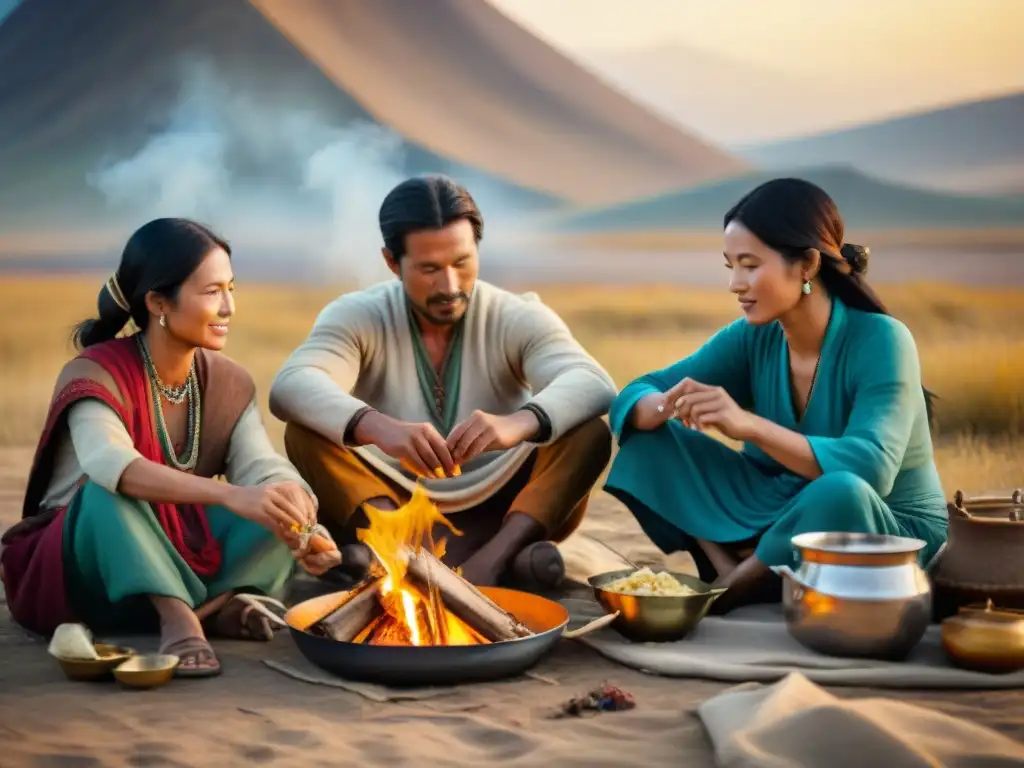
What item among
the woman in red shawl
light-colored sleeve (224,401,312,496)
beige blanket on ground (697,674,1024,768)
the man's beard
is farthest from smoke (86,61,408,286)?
Result: beige blanket on ground (697,674,1024,768)

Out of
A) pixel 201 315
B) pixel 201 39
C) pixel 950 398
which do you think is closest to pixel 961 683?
pixel 201 315

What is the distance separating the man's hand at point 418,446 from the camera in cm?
407

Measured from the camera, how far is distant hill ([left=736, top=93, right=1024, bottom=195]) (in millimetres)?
16453

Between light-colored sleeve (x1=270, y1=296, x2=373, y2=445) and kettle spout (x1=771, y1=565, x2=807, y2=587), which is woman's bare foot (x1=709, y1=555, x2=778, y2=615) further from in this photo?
light-colored sleeve (x1=270, y1=296, x2=373, y2=445)

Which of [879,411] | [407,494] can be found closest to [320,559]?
[407,494]

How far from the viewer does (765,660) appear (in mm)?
3590

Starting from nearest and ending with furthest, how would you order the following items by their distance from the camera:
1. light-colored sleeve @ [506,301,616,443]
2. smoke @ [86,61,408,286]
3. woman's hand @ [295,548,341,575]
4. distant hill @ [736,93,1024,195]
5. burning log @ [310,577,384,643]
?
burning log @ [310,577,384,643]
woman's hand @ [295,548,341,575]
light-colored sleeve @ [506,301,616,443]
distant hill @ [736,93,1024,195]
smoke @ [86,61,408,286]

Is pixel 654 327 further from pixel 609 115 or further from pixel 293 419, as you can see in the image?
pixel 293 419

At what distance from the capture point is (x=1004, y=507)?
13.4 feet

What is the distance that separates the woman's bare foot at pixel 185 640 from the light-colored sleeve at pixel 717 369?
1.69 metres

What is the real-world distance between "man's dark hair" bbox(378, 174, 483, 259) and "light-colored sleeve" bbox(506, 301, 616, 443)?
1.51ft

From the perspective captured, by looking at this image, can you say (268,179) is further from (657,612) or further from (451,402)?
(657,612)

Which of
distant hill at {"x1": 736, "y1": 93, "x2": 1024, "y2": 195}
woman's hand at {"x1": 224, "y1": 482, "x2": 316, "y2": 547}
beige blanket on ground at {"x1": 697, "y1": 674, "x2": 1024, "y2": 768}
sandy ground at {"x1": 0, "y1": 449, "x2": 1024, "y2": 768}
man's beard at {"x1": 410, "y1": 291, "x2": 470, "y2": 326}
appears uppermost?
distant hill at {"x1": 736, "y1": 93, "x2": 1024, "y2": 195}

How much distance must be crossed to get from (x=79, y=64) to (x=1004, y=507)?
2328 centimetres
